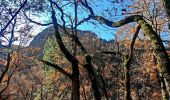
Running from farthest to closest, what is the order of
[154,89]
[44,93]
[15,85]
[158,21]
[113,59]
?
[15,85]
[44,93]
[154,89]
[113,59]
[158,21]

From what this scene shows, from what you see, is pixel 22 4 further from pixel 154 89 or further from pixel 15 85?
pixel 15 85

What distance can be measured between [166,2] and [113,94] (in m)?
58.4

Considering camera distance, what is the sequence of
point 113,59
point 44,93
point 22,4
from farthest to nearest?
point 44,93, point 113,59, point 22,4

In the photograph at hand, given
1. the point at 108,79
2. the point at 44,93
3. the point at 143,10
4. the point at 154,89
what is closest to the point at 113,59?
the point at 108,79

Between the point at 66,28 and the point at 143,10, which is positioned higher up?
the point at 143,10

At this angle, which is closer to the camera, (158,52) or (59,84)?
(158,52)

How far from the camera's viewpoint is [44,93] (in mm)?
59281

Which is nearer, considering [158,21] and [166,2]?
[166,2]

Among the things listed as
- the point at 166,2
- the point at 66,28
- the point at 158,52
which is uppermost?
the point at 66,28

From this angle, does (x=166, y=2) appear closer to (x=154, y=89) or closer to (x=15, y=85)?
(x=154, y=89)

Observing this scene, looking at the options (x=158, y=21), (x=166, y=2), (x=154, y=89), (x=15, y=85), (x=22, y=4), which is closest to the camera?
(x=166, y=2)

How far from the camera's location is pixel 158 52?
8.06 m

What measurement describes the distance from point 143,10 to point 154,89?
2714 cm

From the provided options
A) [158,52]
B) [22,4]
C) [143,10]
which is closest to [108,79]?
[143,10]
